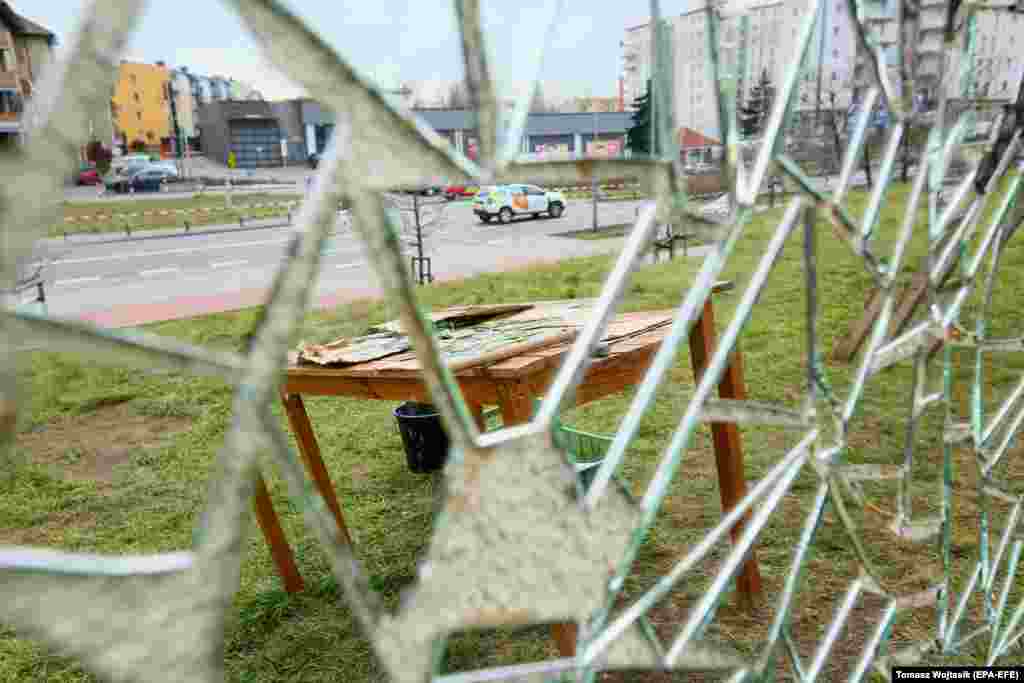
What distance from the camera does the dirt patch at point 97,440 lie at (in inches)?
156

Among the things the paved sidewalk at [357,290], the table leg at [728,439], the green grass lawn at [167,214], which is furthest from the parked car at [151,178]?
the table leg at [728,439]

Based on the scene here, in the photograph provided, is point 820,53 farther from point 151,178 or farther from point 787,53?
point 151,178

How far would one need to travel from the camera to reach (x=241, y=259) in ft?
33.2

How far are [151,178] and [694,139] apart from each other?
14205mm

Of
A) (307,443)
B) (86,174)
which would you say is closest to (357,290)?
(307,443)

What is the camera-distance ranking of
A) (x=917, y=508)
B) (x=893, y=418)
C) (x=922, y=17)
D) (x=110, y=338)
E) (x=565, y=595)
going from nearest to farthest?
(x=110, y=338) → (x=565, y=595) → (x=922, y=17) → (x=917, y=508) → (x=893, y=418)

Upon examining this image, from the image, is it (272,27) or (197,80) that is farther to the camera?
(197,80)

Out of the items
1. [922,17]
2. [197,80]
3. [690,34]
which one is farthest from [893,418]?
[197,80]

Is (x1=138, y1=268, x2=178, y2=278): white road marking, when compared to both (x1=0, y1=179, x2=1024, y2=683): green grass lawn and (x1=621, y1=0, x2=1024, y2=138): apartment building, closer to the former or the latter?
(x1=0, y1=179, x2=1024, y2=683): green grass lawn

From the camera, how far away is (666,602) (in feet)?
8.36

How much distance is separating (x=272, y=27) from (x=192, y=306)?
24.0 feet

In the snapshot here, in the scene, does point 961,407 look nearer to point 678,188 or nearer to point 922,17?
point 922,17

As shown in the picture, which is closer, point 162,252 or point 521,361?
point 521,361

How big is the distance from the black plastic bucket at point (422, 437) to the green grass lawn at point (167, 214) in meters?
9.27
